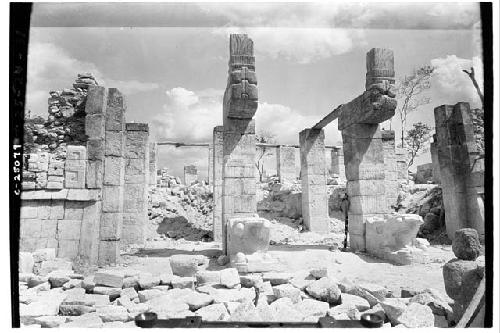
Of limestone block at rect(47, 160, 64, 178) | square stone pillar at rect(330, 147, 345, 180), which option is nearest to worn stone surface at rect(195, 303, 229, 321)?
limestone block at rect(47, 160, 64, 178)

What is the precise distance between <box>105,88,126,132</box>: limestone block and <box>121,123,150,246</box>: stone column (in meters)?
3.75

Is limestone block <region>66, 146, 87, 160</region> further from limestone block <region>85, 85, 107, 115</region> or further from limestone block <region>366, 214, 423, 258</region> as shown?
limestone block <region>366, 214, 423, 258</region>

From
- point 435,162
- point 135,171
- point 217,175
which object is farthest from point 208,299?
point 435,162

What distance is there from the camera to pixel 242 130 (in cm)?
835

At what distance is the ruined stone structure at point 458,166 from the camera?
9656 mm

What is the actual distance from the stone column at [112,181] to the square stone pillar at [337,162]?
64.1 ft

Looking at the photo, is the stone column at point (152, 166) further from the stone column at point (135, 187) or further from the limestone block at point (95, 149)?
the limestone block at point (95, 149)

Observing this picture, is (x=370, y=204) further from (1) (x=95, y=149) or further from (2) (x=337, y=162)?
(2) (x=337, y=162)

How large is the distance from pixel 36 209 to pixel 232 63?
500 cm

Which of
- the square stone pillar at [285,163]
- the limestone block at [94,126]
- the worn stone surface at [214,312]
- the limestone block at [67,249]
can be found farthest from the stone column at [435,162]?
the limestone block at [67,249]

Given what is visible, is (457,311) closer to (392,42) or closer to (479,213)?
(392,42)

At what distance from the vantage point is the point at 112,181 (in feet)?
25.2

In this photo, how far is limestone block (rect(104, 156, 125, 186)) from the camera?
765 cm

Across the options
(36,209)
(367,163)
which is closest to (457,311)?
(367,163)
